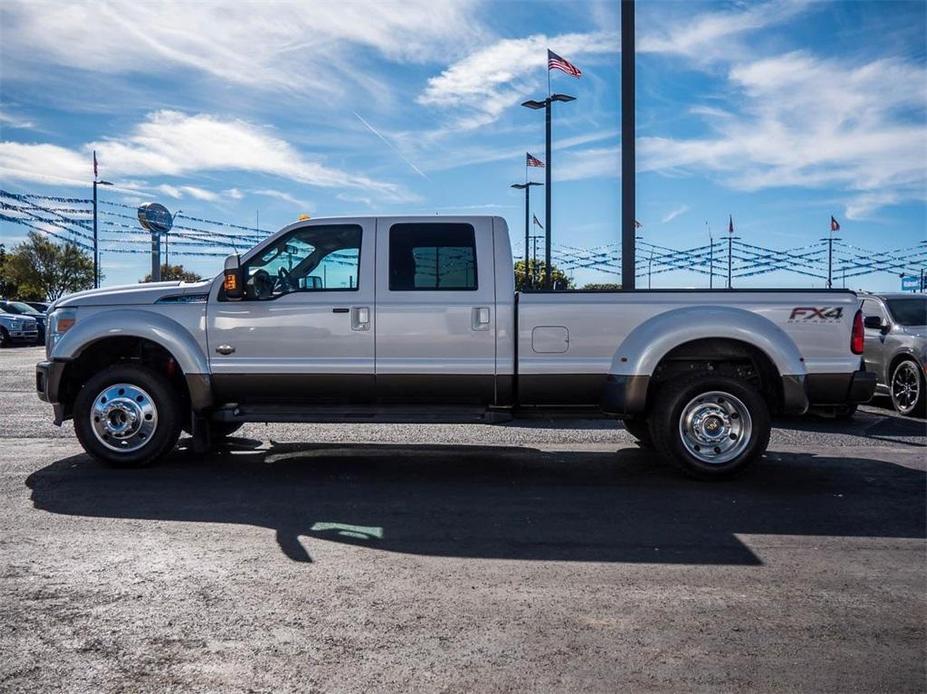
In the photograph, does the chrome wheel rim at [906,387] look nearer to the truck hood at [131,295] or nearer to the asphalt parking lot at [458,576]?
the asphalt parking lot at [458,576]

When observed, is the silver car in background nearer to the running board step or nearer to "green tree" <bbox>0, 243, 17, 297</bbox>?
the running board step

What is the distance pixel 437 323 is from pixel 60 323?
327 cm

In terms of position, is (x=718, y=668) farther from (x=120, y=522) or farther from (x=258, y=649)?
(x=120, y=522)

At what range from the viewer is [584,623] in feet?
11.4

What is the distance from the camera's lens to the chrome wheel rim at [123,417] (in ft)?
21.7

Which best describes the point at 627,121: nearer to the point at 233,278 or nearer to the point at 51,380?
the point at 233,278

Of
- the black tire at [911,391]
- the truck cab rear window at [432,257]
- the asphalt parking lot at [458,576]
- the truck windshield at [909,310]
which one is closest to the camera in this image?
the asphalt parking lot at [458,576]

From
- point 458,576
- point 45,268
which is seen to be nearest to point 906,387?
point 458,576

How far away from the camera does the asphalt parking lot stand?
303 centimetres

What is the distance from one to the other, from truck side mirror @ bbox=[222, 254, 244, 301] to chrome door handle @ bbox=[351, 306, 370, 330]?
3.17ft

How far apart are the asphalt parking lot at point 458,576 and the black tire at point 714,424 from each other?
7.5 inches

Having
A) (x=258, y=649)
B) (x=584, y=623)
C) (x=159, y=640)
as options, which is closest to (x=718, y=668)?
(x=584, y=623)

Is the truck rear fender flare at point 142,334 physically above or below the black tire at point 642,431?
above

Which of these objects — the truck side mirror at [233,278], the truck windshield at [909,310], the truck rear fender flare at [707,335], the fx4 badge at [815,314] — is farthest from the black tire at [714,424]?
the truck windshield at [909,310]
